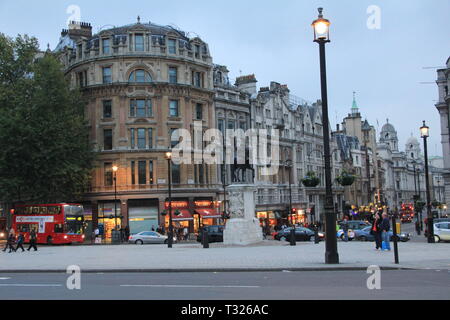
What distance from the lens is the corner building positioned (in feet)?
186

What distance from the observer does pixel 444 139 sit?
250 ft

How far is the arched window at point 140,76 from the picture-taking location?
189 ft

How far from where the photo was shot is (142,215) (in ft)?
186

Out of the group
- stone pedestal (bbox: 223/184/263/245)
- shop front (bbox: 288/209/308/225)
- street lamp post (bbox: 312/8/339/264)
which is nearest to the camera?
street lamp post (bbox: 312/8/339/264)

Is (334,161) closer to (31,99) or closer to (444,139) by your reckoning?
(444,139)

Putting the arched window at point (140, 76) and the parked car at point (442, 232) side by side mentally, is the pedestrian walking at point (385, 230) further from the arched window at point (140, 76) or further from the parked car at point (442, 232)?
the arched window at point (140, 76)

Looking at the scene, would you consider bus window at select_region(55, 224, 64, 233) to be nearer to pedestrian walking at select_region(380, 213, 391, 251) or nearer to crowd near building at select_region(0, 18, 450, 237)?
crowd near building at select_region(0, 18, 450, 237)

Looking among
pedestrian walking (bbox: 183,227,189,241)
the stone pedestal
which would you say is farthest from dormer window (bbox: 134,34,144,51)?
the stone pedestal

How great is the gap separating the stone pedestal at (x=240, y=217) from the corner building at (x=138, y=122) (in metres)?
21.3

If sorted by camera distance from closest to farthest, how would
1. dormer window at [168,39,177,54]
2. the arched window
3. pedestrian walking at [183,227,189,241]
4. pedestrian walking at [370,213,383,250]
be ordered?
pedestrian walking at [370,213,383,250], pedestrian walking at [183,227,189,241], the arched window, dormer window at [168,39,177,54]

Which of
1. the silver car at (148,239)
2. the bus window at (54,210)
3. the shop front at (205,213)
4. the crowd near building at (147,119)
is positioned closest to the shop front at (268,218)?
the crowd near building at (147,119)

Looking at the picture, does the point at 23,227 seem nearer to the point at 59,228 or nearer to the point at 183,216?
the point at 59,228

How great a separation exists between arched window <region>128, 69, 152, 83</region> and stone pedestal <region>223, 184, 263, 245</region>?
25.6 m
